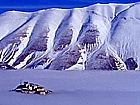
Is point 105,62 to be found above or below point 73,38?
below

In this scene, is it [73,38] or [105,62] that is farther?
[73,38]

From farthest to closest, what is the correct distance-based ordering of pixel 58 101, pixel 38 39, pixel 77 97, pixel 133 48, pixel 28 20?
pixel 28 20 < pixel 38 39 < pixel 133 48 < pixel 77 97 < pixel 58 101

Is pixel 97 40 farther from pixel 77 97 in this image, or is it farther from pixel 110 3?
pixel 77 97

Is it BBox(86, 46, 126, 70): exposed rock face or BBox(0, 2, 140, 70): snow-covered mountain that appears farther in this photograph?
BBox(0, 2, 140, 70): snow-covered mountain

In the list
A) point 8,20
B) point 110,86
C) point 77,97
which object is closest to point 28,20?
point 8,20

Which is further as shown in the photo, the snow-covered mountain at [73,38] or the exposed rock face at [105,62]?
the snow-covered mountain at [73,38]

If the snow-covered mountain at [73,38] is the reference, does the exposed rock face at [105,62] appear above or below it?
below

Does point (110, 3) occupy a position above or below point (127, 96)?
above

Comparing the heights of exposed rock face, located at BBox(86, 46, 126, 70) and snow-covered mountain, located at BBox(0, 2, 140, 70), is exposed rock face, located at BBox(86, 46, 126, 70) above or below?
below
